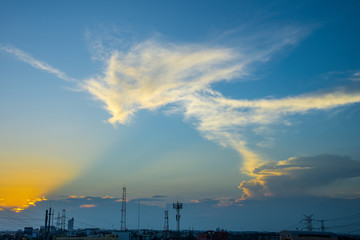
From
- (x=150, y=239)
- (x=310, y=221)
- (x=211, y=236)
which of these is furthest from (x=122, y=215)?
(x=310, y=221)

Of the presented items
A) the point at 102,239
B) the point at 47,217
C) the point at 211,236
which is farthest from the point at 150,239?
the point at 47,217

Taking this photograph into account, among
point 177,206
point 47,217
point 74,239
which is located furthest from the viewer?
point 177,206

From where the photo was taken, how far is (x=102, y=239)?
113 metres

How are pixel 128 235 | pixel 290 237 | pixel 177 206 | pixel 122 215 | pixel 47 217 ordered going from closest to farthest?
pixel 47 217 → pixel 290 237 → pixel 128 235 → pixel 177 206 → pixel 122 215

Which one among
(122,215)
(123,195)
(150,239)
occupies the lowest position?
(150,239)

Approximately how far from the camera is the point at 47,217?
93.0m

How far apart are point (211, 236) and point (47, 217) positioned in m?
80.5

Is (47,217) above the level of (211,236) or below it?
above

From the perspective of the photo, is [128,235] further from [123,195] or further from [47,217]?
[47,217]

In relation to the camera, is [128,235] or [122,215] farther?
[122,215]

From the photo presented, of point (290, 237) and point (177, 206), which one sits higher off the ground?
point (177, 206)

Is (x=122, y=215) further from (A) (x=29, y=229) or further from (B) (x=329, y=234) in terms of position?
(B) (x=329, y=234)

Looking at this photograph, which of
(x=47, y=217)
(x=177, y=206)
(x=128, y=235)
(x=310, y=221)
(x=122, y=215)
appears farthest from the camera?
(x=310, y=221)

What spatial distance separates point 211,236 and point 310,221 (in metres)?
82.4
